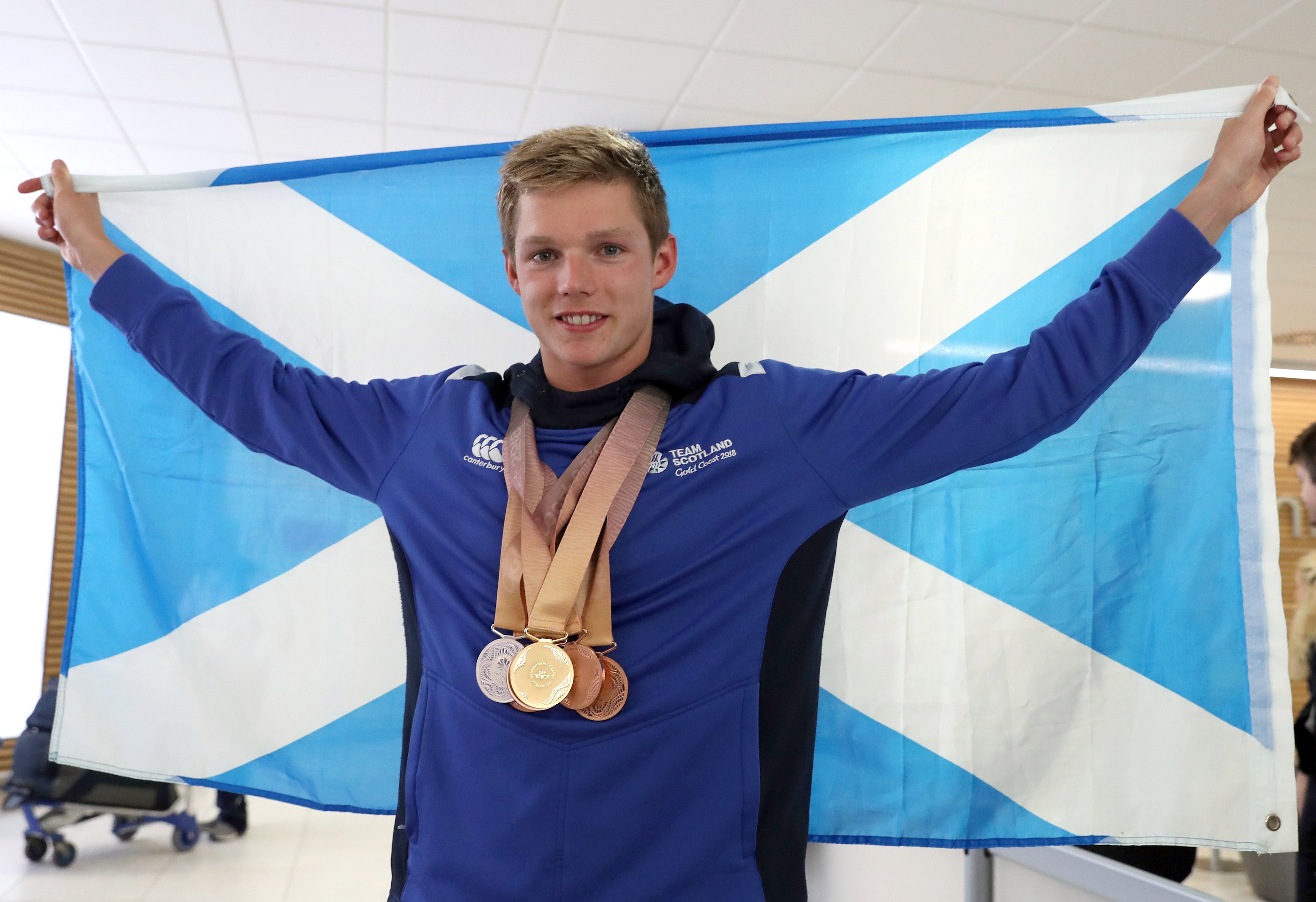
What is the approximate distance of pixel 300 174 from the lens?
178cm

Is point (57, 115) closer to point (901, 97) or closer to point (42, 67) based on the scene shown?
point (42, 67)

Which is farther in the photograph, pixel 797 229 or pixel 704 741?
pixel 797 229

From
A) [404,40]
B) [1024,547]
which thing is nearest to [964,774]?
[1024,547]

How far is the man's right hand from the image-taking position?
5.00 ft

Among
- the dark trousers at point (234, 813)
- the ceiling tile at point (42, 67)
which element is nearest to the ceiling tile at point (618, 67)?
the ceiling tile at point (42, 67)

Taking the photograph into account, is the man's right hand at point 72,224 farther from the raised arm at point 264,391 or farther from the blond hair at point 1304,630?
the blond hair at point 1304,630

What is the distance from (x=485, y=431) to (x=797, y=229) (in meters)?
0.74

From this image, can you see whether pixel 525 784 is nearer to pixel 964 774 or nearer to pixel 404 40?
pixel 964 774

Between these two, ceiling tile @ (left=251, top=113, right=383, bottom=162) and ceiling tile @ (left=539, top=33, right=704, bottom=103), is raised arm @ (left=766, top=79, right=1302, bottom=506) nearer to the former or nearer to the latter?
ceiling tile @ (left=539, top=33, right=704, bottom=103)

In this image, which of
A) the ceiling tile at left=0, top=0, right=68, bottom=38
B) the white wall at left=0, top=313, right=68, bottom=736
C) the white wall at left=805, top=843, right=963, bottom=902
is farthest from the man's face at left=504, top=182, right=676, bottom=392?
the white wall at left=0, top=313, right=68, bottom=736

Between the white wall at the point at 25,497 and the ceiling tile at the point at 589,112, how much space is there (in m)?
4.34

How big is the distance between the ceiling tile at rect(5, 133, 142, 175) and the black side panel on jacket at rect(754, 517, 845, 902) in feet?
16.5

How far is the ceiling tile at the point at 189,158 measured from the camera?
4961 millimetres

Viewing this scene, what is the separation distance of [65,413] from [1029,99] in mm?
6623
